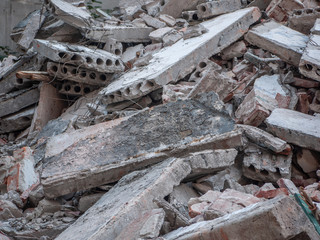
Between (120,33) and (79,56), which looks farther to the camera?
(120,33)

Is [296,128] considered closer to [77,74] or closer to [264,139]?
[264,139]

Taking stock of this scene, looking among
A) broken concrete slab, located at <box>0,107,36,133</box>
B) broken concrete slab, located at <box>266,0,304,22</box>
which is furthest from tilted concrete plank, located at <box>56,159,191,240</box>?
broken concrete slab, located at <box>266,0,304,22</box>

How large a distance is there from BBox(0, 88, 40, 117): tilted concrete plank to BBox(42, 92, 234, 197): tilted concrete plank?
3.05 meters

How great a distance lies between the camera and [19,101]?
24.6ft

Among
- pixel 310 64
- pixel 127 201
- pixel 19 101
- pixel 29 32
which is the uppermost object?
pixel 310 64

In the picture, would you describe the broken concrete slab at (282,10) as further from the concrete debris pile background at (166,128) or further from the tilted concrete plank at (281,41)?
the tilted concrete plank at (281,41)

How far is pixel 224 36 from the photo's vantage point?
6.69 metres

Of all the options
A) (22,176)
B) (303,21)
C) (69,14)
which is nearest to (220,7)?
(303,21)

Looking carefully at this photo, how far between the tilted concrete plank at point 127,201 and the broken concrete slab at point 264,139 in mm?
1047

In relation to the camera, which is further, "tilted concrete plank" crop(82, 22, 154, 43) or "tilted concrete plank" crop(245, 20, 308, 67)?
"tilted concrete plank" crop(82, 22, 154, 43)

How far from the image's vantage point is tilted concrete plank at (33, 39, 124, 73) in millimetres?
6336

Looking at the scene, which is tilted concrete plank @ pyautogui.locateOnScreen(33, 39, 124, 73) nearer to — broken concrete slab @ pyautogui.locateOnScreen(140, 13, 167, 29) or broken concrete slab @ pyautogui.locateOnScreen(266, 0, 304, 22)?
broken concrete slab @ pyautogui.locateOnScreen(140, 13, 167, 29)

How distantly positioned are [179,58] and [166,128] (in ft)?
6.11

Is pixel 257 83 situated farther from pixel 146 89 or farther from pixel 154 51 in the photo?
pixel 154 51
